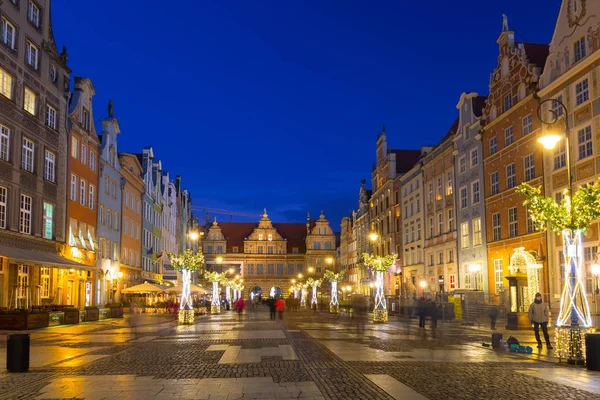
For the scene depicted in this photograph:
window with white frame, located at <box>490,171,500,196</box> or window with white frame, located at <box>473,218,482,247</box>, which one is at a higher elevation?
window with white frame, located at <box>490,171,500,196</box>

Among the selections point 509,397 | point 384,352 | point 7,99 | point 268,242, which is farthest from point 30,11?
point 268,242

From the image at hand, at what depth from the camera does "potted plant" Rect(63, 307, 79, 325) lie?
36.5 meters

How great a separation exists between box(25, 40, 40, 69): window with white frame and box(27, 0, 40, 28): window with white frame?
52.0 inches

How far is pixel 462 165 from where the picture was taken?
50.6m

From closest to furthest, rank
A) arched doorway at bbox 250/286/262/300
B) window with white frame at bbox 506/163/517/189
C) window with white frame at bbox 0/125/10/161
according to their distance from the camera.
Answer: window with white frame at bbox 0/125/10/161 < window with white frame at bbox 506/163/517/189 < arched doorway at bbox 250/286/262/300

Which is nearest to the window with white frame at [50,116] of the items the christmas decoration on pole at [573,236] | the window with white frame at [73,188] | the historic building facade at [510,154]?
the window with white frame at [73,188]

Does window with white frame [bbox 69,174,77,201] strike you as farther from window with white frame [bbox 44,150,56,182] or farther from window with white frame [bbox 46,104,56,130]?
window with white frame [bbox 46,104,56,130]

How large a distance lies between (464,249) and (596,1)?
858 inches

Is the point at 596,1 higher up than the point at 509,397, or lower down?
higher up

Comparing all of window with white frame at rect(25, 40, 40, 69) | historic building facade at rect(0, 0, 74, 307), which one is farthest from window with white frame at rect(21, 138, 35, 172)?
window with white frame at rect(25, 40, 40, 69)

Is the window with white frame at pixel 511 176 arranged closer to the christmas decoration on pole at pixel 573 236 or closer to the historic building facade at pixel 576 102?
the historic building facade at pixel 576 102

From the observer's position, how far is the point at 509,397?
11492 mm

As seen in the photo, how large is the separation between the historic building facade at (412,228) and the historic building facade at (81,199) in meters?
28.2

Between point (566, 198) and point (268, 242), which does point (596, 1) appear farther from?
point (268, 242)
